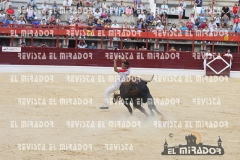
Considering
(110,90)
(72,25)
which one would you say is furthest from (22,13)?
(110,90)

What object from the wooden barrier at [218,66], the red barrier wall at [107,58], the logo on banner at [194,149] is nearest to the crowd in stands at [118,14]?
the red barrier wall at [107,58]

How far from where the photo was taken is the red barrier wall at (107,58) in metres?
21.7

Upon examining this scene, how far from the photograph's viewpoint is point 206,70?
859 inches

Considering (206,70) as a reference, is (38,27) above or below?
above

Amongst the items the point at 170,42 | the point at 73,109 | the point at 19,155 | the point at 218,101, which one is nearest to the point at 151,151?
the point at 19,155

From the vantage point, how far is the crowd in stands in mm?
22672

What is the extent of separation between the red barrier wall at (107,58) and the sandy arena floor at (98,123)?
4.23m

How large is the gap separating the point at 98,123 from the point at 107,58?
1079 centimetres

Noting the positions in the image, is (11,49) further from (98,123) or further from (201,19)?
(98,123)

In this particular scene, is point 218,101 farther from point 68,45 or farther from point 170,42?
point 68,45

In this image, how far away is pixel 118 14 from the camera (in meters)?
24.1

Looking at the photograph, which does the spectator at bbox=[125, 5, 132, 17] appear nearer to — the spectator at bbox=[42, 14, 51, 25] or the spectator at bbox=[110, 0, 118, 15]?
the spectator at bbox=[110, 0, 118, 15]

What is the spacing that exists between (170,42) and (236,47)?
3253mm

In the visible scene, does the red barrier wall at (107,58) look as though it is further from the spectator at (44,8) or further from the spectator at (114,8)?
the spectator at (114,8)
